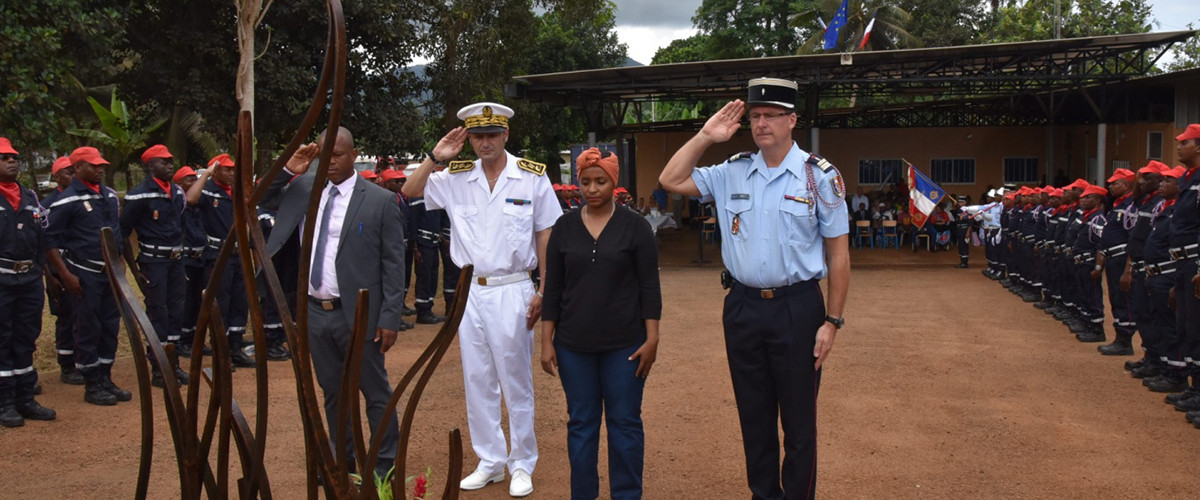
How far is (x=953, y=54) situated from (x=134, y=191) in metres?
14.7

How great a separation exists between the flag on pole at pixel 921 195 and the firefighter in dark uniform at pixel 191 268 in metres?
11.7

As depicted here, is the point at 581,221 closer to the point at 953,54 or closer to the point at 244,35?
the point at 244,35

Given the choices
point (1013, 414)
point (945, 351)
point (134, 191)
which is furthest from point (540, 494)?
point (945, 351)

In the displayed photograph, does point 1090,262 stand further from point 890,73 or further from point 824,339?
point 890,73

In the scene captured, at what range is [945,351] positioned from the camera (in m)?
9.41

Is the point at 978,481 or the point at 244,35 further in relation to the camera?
the point at 244,35

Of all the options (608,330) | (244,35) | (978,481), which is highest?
(244,35)

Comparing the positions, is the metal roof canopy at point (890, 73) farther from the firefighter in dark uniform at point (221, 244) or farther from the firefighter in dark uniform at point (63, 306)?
the firefighter in dark uniform at point (63, 306)

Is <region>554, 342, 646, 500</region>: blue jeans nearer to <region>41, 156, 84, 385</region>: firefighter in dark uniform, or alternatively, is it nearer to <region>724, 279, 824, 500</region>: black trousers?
<region>724, 279, 824, 500</region>: black trousers

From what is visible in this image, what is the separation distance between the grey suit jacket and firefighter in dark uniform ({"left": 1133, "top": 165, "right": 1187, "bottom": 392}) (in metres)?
6.07

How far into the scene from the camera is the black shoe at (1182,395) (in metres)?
7.05

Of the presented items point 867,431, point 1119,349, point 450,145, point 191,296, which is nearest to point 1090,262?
point 1119,349

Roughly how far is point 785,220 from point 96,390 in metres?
5.81

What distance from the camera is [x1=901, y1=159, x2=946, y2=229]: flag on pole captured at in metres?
16.4
